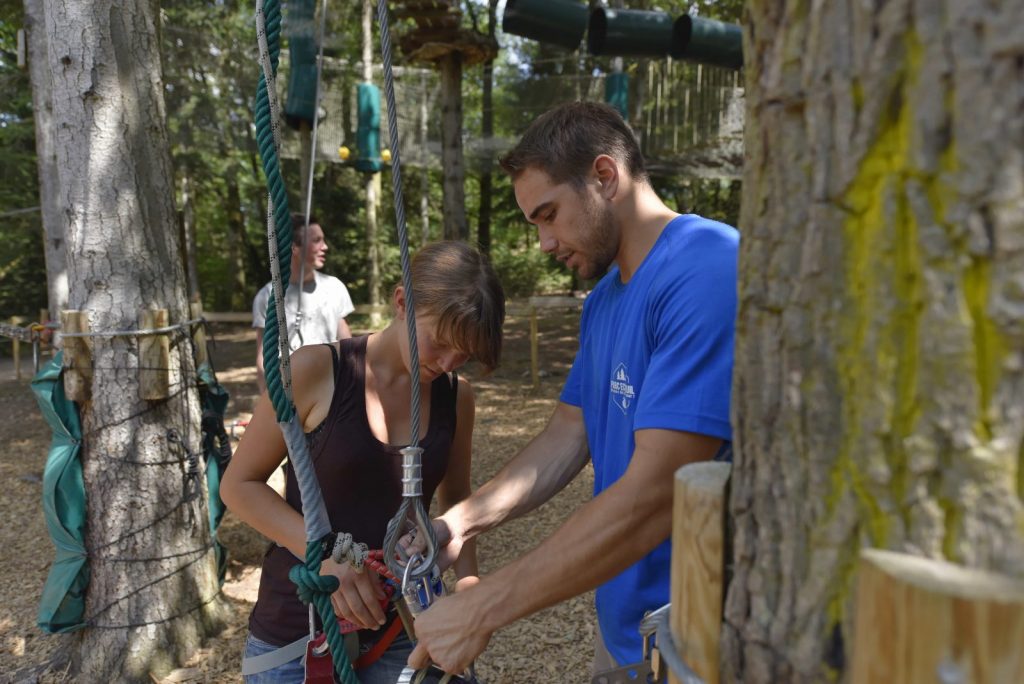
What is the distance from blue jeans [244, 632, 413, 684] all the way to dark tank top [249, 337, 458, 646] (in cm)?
4

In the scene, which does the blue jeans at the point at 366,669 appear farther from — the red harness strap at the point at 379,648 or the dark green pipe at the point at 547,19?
the dark green pipe at the point at 547,19

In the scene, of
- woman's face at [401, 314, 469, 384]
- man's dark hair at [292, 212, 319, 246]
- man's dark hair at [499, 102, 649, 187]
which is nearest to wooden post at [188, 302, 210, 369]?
man's dark hair at [292, 212, 319, 246]

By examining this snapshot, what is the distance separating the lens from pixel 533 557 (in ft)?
4.47

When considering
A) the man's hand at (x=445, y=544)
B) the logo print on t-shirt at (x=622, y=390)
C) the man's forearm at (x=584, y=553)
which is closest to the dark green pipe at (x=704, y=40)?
the logo print on t-shirt at (x=622, y=390)

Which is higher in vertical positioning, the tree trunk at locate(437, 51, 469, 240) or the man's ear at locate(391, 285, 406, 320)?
the tree trunk at locate(437, 51, 469, 240)

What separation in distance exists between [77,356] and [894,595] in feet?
10.6

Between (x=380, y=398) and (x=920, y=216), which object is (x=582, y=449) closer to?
(x=380, y=398)

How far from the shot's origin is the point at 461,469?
7.36 feet

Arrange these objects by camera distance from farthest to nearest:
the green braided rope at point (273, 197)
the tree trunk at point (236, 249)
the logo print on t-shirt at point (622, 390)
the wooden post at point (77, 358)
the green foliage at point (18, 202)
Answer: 1. the tree trunk at point (236, 249)
2. the green foliage at point (18, 202)
3. the wooden post at point (77, 358)
4. the logo print on t-shirt at point (622, 390)
5. the green braided rope at point (273, 197)

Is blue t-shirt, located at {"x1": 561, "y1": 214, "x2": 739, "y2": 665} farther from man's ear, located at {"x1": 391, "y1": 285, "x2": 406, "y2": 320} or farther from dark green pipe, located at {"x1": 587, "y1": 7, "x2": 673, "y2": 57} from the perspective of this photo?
dark green pipe, located at {"x1": 587, "y1": 7, "x2": 673, "y2": 57}

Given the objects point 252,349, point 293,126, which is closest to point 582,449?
point 293,126

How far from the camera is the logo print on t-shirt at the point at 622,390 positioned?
1681 mm

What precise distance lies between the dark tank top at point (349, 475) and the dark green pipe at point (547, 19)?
17.8ft

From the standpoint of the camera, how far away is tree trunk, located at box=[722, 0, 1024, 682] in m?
0.61
